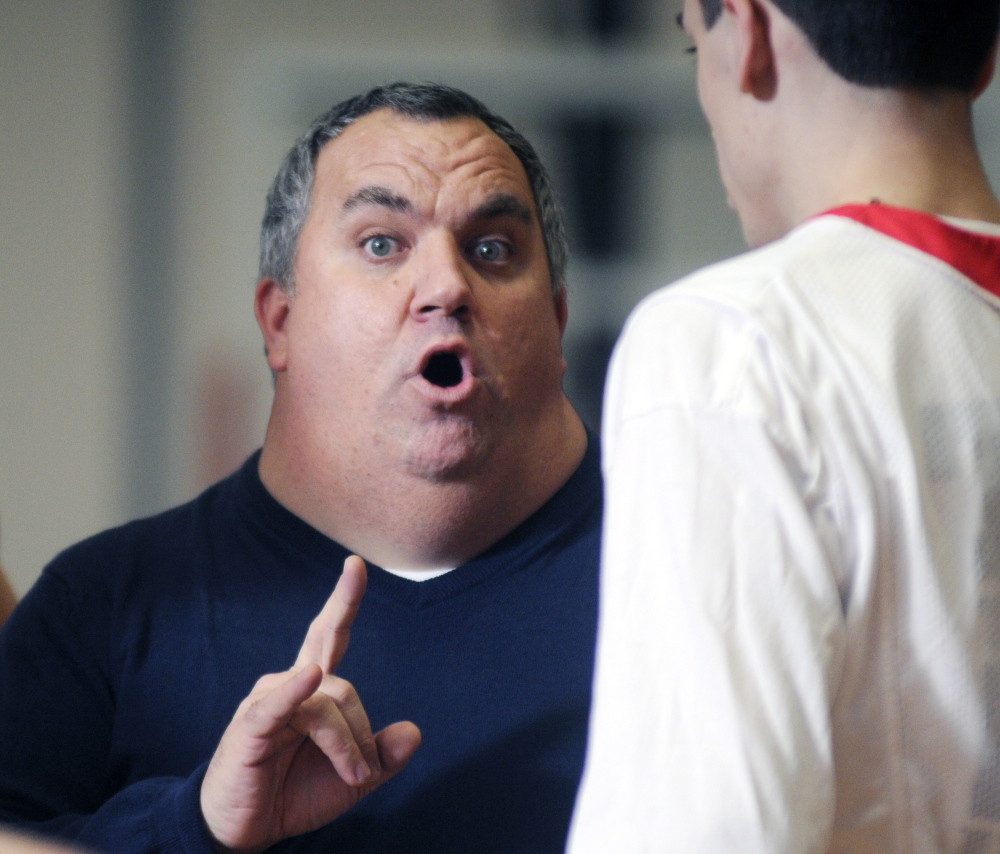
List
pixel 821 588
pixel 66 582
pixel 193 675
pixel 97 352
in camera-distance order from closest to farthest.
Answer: pixel 821 588, pixel 193 675, pixel 66 582, pixel 97 352

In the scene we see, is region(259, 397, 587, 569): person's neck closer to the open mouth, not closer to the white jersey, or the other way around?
the open mouth

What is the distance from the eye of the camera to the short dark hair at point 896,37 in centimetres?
75

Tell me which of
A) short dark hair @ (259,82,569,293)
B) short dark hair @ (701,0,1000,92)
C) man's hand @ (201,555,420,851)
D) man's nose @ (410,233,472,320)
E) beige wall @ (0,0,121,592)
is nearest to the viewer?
short dark hair @ (701,0,1000,92)

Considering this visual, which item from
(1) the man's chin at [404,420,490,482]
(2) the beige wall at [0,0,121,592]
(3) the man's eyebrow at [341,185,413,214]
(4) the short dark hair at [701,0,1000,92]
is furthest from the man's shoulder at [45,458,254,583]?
(2) the beige wall at [0,0,121,592]

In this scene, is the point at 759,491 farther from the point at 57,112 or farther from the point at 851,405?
the point at 57,112

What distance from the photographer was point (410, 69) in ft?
10.8

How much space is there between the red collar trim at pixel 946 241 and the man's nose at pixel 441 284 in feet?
2.22

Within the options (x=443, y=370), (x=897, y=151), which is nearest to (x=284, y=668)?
(x=443, y=370)

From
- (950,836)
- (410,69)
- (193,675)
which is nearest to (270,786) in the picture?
(193,675)

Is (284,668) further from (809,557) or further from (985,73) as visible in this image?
(985,73)

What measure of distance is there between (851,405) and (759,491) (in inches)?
3.1

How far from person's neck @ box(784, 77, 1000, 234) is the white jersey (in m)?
0.04

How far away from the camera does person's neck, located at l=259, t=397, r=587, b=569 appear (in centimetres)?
137

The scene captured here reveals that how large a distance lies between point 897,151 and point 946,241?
0.08 m
